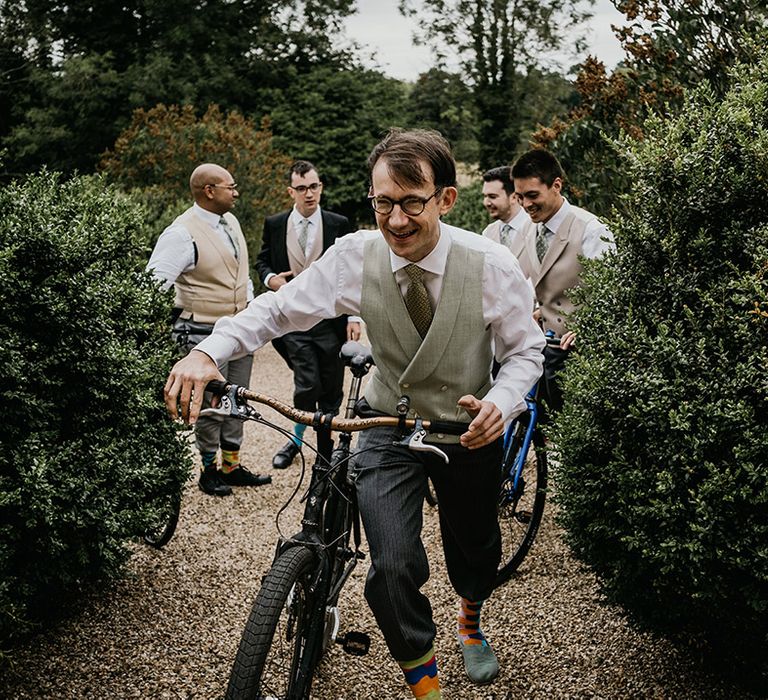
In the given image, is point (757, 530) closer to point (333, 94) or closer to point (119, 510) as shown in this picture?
point (119, 510)

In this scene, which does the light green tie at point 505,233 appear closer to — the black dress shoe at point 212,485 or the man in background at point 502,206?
the man in background at point 502,206

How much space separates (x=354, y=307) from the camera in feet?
10.4

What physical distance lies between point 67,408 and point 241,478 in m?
3.24

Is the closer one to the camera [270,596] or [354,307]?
[270,596]

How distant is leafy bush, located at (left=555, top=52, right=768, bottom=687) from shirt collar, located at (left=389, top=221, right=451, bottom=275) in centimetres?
72

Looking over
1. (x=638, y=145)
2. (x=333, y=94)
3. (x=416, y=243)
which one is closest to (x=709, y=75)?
(x=638, y=145)

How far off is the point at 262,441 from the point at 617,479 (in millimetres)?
5812

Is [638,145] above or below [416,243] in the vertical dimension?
above

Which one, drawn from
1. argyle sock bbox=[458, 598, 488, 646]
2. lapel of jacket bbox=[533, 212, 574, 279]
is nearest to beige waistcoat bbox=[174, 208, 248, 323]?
lapel of jacket bbox=[533, 212, 574, 279]

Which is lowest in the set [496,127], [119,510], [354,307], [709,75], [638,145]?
[119,510]

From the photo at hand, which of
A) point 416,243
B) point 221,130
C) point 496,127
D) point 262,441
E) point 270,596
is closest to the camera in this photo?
point 270,596

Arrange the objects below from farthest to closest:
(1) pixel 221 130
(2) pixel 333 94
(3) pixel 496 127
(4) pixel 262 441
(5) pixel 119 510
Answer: (3) pixel 496 127, (2) pixel 333 94, (1) pixel 221 130, (4) pixel 262 441, (5) pixel 119 510

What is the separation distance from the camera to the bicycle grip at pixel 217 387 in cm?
267

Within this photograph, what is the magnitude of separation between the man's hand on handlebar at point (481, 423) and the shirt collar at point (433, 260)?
0.64 meters
